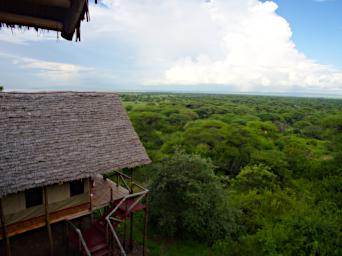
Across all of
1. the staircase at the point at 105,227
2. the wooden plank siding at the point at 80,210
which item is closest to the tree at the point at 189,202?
the wooden plank siding at the point at 80,210

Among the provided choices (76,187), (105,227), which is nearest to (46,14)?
(76,187)

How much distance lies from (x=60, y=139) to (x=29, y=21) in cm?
926

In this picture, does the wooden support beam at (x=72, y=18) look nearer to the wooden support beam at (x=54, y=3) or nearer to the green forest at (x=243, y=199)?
the wooden support beam at (x=54, y=3)

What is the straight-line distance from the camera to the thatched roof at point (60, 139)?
360 inches

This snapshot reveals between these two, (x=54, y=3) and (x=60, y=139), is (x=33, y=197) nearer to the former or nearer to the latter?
(x=60, y=139)

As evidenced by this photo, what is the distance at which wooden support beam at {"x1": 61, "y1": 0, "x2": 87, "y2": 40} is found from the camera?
170 centimetres

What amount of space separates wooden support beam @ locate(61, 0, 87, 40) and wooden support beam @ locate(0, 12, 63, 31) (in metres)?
0.06

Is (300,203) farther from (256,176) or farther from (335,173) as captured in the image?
(335,173)

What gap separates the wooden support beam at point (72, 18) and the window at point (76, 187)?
959 cm

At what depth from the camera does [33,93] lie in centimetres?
1101

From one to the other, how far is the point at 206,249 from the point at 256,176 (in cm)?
693

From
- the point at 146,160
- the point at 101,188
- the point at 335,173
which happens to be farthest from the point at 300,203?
the point at 101,188

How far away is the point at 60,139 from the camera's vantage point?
34.6 ft

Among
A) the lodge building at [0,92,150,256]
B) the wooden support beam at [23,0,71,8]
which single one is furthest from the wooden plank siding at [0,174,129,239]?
the wooden support beam at [23,0,71,8]
